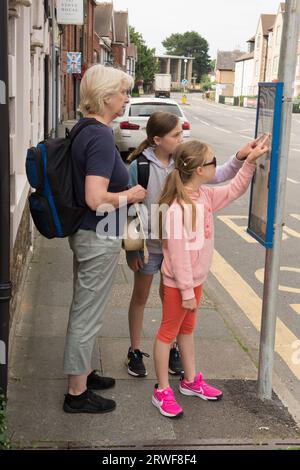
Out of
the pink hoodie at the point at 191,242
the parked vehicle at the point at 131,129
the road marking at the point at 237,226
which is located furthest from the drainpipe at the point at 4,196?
the parked vehicle at the point at 131,129

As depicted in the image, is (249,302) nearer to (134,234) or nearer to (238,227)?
(134,234)

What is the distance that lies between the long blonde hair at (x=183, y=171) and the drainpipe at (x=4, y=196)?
0.96 m

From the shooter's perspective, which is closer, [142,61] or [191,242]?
[191,242]

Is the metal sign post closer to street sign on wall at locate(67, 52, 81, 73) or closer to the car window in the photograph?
the car window

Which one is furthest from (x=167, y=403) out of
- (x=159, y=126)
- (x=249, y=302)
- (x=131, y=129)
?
(x=131, y=129)

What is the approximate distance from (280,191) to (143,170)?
822 mm

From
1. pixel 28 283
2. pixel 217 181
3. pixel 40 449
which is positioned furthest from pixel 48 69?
pixel 40 449

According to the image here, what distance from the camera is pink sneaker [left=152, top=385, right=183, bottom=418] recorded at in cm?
352

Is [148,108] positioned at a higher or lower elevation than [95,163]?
lower

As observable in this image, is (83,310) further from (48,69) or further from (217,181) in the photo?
(48,69)

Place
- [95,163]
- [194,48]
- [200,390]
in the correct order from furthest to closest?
[194,48] → [200,390] → [95,163]

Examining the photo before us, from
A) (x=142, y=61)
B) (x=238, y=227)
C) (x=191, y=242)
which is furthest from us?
(x=142, y=61)

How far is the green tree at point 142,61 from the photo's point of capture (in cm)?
10600

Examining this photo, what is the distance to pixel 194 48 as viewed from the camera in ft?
622
